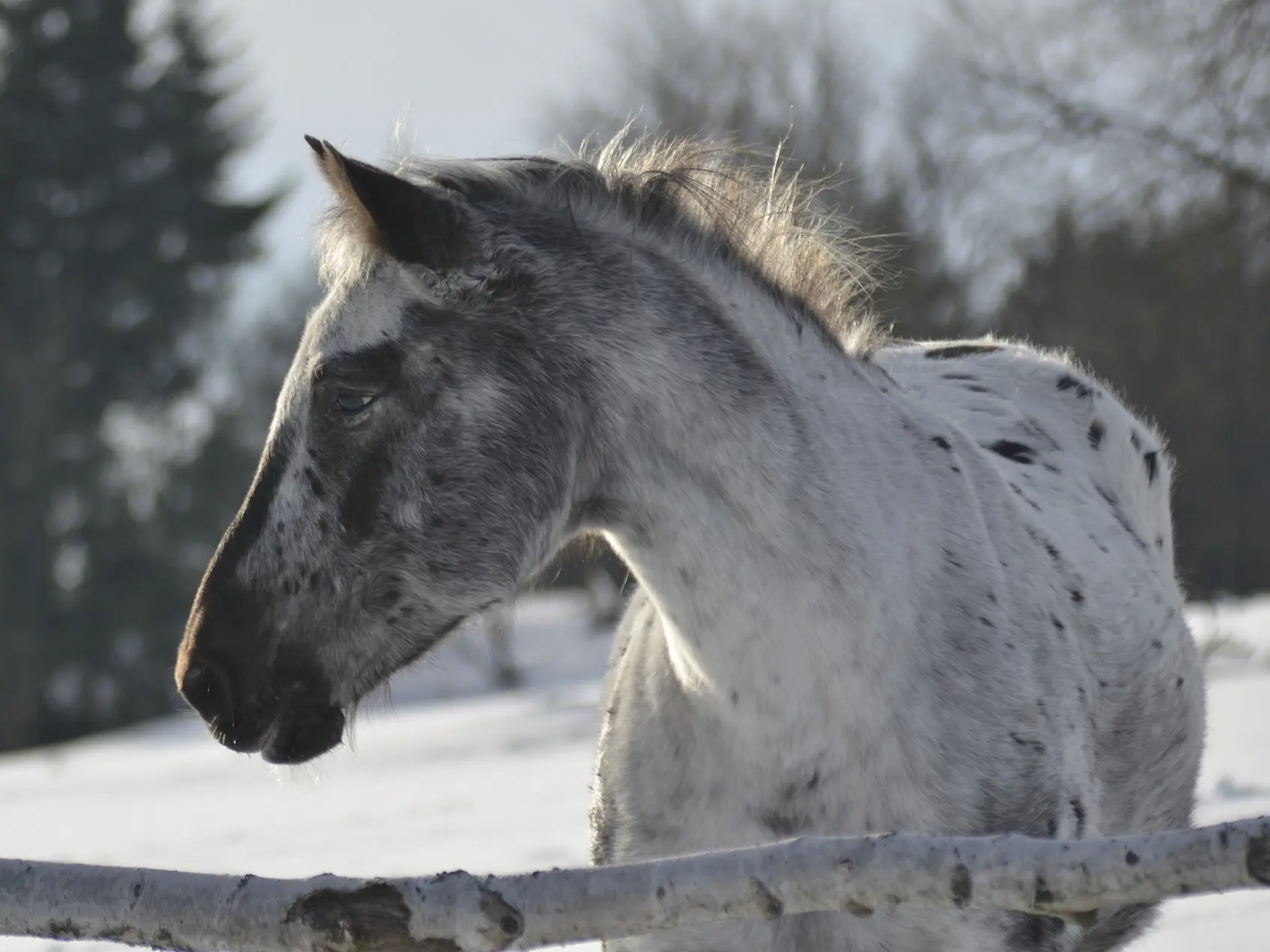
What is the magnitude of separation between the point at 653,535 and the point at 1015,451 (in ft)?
5.66

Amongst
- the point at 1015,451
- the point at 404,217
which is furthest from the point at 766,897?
the point at 1015,451

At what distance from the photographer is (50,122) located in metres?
30.0

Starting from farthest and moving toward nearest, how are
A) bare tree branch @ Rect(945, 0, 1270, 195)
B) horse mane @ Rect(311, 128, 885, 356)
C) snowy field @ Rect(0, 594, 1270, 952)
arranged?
bare tree branch @ Rect(945, 0, 1270, 195) < snowy field @ Rect(0, 594, 1270, 952) < horse mane @ Rect(311, 128, 885, 356)

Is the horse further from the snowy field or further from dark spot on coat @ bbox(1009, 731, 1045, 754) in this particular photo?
the snowy field

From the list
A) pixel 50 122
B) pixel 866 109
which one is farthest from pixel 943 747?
pixel 50 122

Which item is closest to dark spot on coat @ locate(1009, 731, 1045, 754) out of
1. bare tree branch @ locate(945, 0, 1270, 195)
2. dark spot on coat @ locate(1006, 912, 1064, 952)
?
dark spot on coat @ locate(1006, 912, 1064, 952)

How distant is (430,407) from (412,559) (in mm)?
305

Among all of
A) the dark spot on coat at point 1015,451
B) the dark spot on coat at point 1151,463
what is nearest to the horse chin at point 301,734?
the dark spot on coat at point 1015,451

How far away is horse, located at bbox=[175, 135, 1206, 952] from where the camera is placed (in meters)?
2.96

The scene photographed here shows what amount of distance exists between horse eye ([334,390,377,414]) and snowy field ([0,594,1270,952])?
0.57 meters

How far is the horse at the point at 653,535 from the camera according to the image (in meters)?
2.96

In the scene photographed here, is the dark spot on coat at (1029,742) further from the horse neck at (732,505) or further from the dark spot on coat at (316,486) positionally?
the dark spot on coat at (316,486)

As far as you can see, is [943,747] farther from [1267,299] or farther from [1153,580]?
[1267,299]

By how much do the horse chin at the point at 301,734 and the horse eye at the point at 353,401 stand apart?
1.96ft
